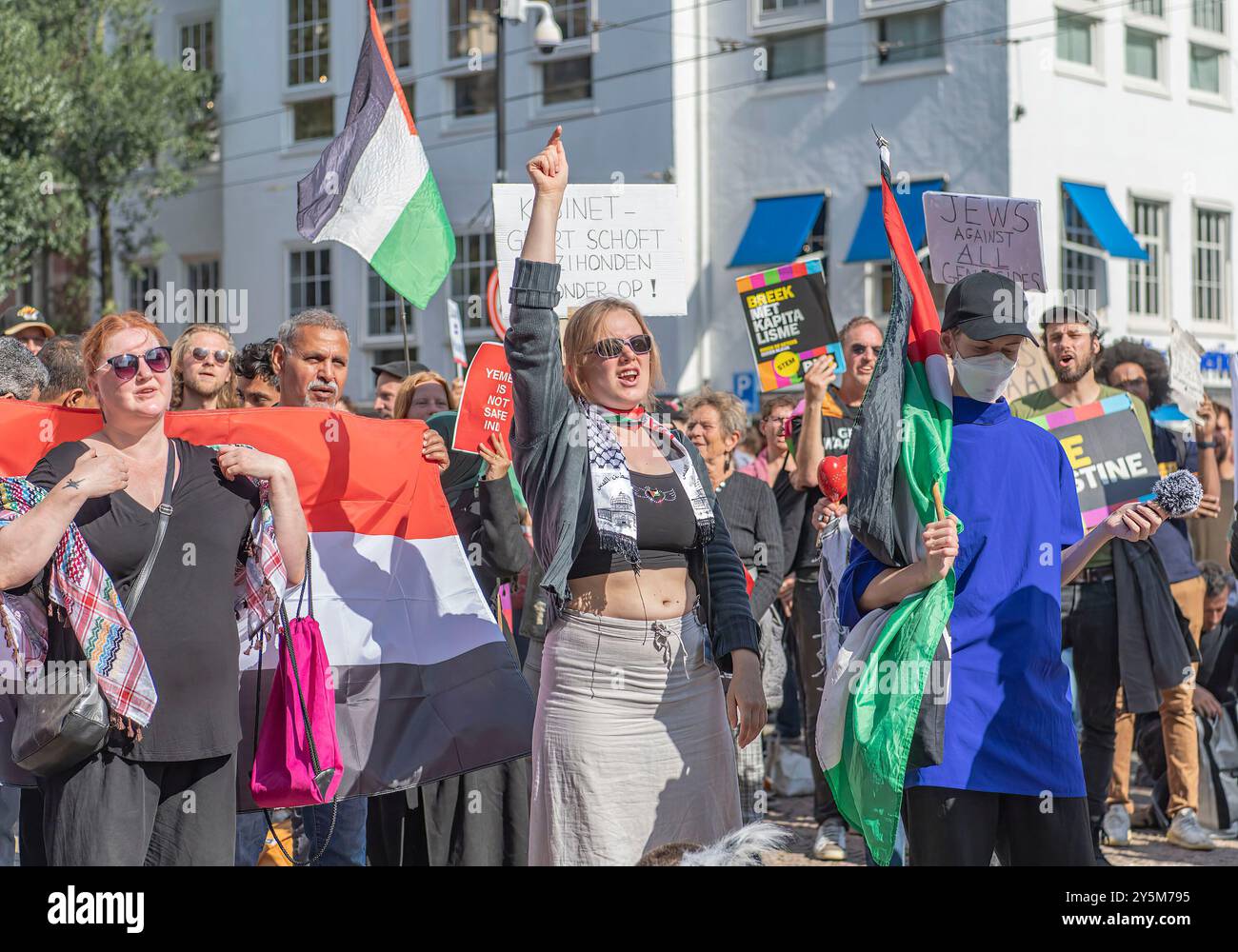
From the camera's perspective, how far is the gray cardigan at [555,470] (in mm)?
4207

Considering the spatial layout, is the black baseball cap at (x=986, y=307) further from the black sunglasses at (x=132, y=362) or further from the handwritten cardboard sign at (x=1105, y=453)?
the handwritten cardboard sign at (x=1105, y=453)

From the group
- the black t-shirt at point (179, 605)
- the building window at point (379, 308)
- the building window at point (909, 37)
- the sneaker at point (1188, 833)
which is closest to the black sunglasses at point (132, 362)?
the black t-shirt at point (179, 605)

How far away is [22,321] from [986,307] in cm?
636

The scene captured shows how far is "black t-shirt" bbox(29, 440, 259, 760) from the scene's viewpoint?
427 centimetres

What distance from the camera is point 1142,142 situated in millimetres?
24578

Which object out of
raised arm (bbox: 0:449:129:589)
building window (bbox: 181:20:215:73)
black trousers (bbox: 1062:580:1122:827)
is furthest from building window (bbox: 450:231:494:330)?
raised arm (bbox: 0:449:129:589)

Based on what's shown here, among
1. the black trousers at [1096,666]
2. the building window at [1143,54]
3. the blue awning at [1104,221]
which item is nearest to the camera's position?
the black trousers at [1096,666]

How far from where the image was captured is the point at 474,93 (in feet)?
89.2

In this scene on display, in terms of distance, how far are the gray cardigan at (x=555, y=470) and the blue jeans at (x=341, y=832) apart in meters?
2.22

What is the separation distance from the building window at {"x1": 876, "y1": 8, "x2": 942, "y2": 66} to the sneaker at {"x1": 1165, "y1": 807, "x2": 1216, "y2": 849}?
17080 millimetres

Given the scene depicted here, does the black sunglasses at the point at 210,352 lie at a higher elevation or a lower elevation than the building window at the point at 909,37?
lower
